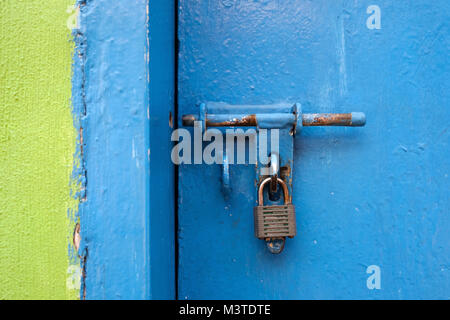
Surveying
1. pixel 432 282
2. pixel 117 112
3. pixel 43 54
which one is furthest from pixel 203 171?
pixel 432 282

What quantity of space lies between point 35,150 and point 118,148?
5.2 inches

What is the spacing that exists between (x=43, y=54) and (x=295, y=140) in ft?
1.63

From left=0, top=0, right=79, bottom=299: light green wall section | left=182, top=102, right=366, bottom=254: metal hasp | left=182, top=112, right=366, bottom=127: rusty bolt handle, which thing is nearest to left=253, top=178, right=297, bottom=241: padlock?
left=182, top=102, right=366, bottom=254: metal hasp

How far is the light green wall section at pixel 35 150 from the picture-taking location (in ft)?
1.63

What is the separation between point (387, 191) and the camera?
69 cm

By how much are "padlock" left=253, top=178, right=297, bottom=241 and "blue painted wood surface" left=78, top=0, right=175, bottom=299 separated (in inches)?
8.2

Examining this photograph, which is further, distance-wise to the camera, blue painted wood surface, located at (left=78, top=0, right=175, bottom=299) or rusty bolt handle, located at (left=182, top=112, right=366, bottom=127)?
rusty bolt handle, located at (left=182, top=112, right=366, bottom=127)

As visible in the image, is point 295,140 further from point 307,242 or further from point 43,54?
point 43,54

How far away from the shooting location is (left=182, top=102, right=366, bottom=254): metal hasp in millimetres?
644

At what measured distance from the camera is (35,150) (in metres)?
0.50

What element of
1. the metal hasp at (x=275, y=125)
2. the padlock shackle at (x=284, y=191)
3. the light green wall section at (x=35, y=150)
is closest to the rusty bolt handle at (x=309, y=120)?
the metal hasp at (x=275, y=125)

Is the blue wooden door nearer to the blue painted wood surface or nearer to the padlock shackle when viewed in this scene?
the padlock shackle

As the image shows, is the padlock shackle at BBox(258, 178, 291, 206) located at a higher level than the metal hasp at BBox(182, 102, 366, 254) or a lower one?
lower

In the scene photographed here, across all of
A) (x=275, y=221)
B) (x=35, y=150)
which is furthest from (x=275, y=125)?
(x=35, y=150)
